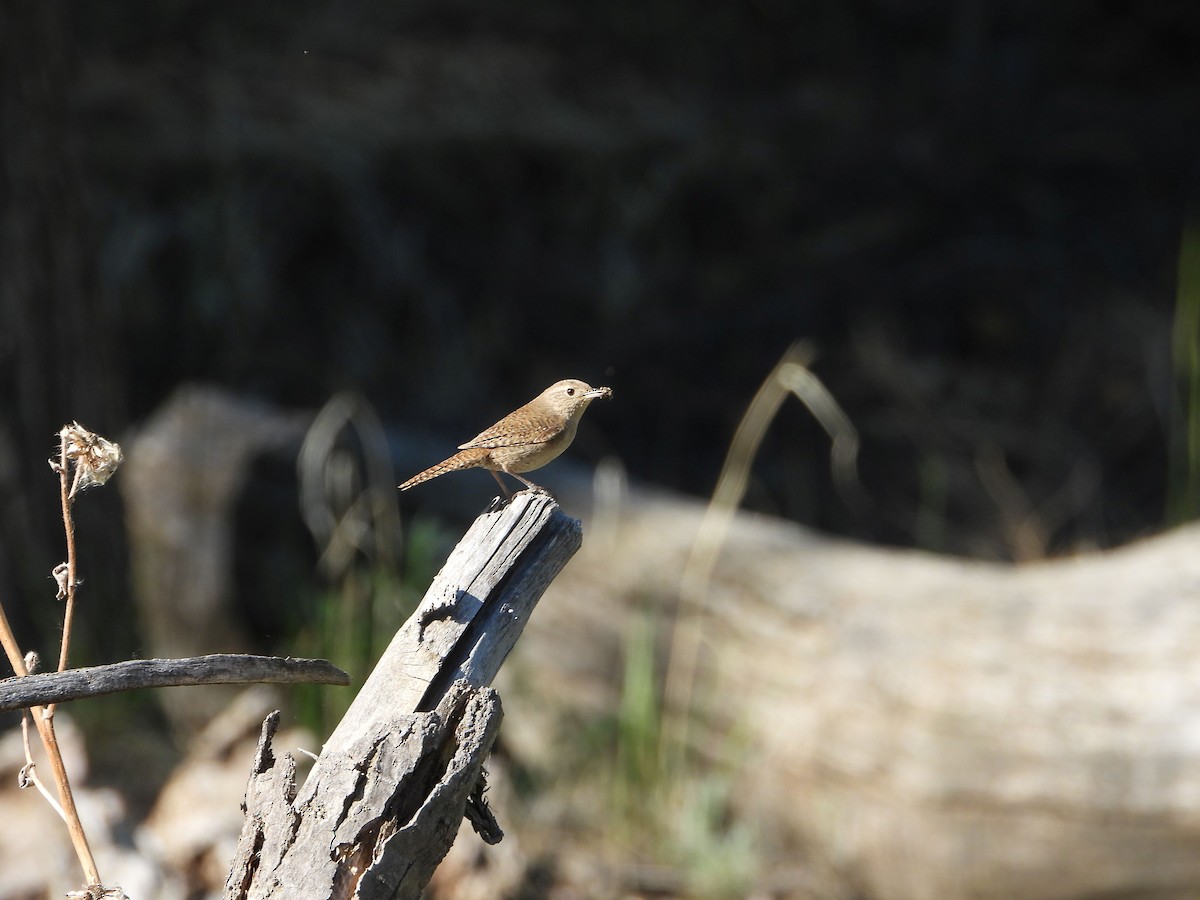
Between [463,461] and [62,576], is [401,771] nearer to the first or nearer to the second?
[62,576]

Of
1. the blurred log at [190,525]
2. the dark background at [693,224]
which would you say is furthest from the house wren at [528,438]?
the dark background at [693,224]

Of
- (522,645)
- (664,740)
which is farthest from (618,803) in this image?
(522,645)

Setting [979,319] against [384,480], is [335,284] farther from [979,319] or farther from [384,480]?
[979,319]

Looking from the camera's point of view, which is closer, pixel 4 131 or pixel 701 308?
pixel 4 131

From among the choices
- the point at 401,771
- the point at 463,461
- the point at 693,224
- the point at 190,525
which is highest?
the point at 693,224

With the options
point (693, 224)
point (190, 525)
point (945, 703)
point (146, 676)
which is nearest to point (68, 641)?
point (146, 676)

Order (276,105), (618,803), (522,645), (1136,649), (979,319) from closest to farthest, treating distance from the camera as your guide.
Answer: (1136,649), (618,803), (522,645), (276,105), (979,319)

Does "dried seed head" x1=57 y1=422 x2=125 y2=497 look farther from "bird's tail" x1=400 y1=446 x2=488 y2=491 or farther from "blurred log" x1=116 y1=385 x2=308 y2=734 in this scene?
"blurred log" x1=116 y1=385 x2=308 y2=734
